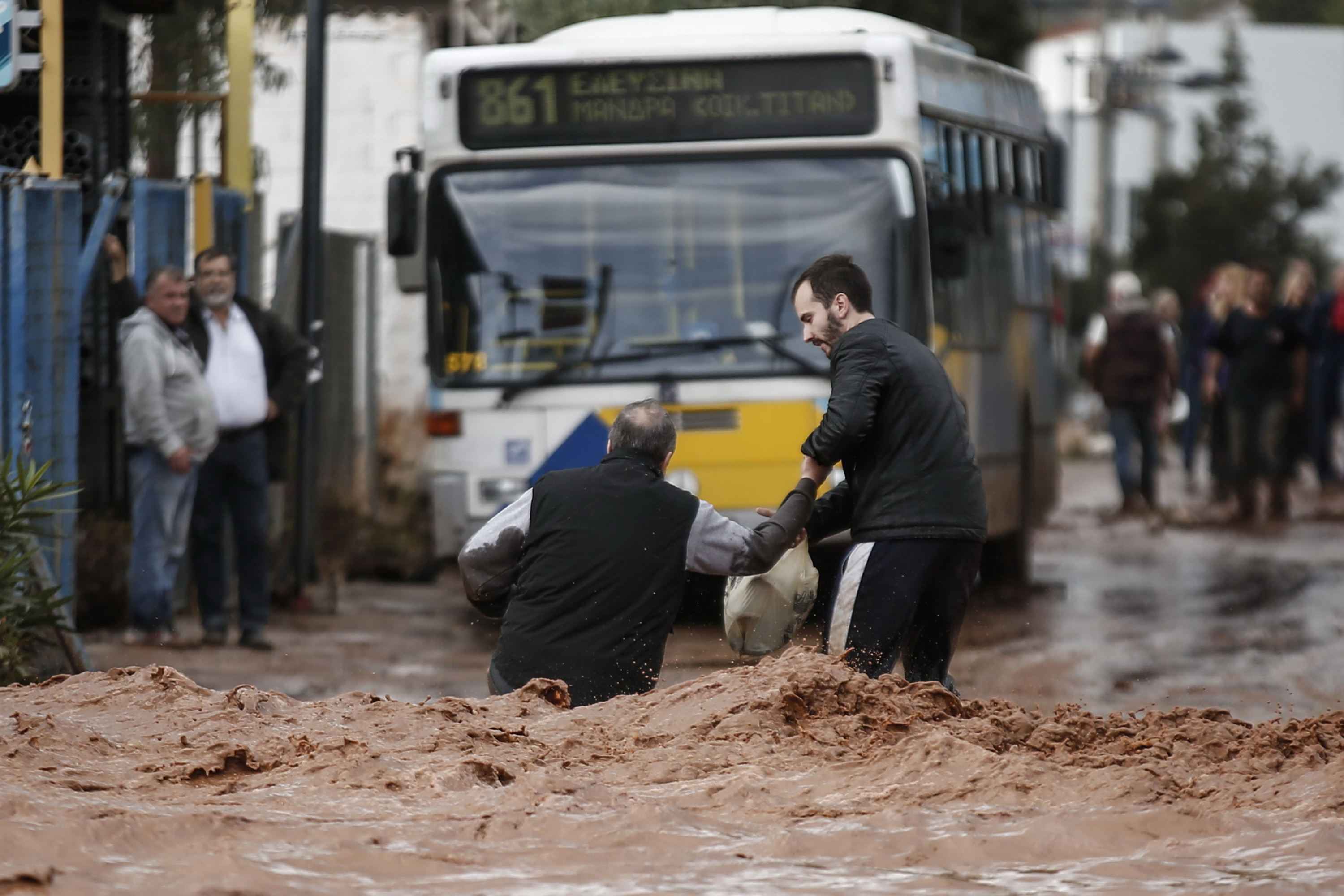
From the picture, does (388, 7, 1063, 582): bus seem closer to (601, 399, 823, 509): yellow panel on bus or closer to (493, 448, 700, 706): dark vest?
(601, 399, 823, 509): yellow panel on bus

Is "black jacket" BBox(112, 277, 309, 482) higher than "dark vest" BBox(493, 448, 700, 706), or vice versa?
"black jacket" BBox(112, 277, 309, 482)

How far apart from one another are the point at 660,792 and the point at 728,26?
7325mm

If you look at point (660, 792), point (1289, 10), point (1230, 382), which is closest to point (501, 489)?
point (660, 792)

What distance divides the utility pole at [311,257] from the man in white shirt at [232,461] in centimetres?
159

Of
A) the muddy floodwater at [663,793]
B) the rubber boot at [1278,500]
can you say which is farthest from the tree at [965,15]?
the muddy floodwater at [663,793]

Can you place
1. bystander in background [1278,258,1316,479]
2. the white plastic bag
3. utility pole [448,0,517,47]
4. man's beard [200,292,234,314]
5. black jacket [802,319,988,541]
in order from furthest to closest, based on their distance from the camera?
utility pole [448,0,517,47]
bystander in background [1278,258,1316,479]
man's beard [200,292,234,314]
the white plastic bag
black jacket [802,319,988,541]

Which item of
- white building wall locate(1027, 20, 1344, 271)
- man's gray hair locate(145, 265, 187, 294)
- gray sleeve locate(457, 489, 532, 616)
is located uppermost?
white building wall locate(1027, 20, 1344, 271)

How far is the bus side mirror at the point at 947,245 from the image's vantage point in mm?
11109

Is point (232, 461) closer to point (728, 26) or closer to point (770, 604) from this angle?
→ point (728, 26)

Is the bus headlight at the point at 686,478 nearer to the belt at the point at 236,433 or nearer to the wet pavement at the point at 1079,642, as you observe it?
the wet pavement at the point at 1079,642

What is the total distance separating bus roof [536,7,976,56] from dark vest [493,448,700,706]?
5.74 m

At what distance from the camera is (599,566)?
6.35m

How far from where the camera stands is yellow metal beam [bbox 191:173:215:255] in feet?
39.4

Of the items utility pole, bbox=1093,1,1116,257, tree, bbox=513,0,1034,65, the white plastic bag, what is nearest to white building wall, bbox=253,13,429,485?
tree, bbox=513,0,1034,65
